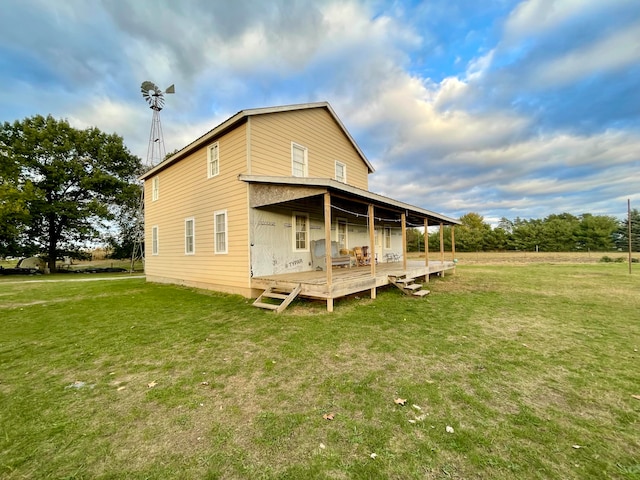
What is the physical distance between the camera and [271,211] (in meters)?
8.71

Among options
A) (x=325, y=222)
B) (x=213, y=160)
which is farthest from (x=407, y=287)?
(x=213, y=160)

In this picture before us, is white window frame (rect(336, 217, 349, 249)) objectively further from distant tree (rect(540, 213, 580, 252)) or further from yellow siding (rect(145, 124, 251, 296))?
distant tree (rect(540, 213, 580, 252))

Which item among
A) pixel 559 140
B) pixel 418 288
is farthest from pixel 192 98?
pixel 559 140

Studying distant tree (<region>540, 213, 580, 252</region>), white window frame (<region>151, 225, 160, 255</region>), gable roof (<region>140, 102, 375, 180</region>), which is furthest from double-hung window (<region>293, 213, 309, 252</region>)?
distant tree (<region>540, 213, 580, 252</region>)

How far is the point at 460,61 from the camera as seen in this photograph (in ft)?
39.1

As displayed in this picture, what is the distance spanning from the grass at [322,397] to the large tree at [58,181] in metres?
20.7

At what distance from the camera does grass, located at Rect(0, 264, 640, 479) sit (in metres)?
2.02

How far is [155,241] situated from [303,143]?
9165 millimetres

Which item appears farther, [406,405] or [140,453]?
[406,405]

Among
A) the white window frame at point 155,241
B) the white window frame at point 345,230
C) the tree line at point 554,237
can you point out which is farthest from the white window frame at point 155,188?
the tree line at point 554,237

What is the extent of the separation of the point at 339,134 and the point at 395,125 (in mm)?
7450

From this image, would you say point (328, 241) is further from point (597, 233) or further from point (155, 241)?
point (597, 233)

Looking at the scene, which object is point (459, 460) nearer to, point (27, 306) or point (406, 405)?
point (406, 405)

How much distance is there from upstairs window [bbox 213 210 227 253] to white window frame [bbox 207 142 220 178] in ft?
4.85
